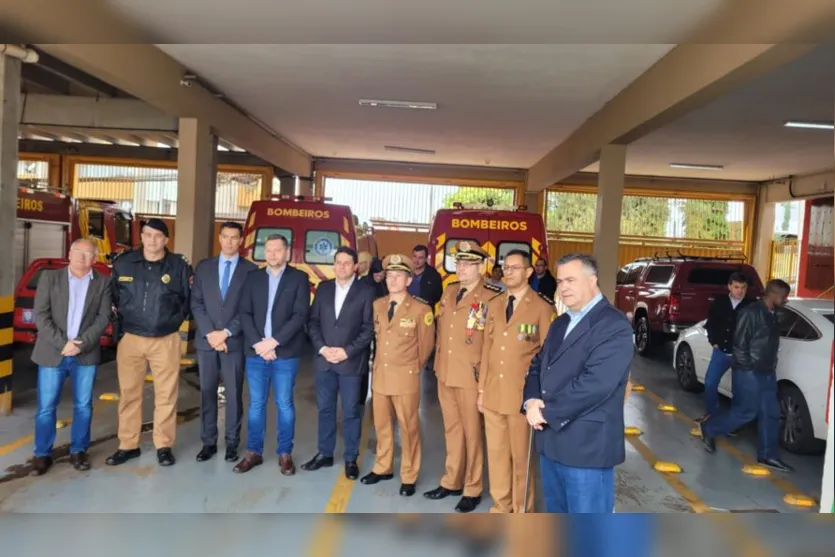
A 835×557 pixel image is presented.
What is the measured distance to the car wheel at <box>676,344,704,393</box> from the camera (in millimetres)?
8320

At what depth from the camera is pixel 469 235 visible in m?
8.77

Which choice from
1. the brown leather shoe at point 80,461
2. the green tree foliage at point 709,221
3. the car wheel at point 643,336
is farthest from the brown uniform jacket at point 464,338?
the green tree foliage at point 709,221

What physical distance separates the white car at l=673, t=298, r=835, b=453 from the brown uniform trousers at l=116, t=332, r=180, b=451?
525cm

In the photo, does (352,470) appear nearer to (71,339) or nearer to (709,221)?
(71,339)

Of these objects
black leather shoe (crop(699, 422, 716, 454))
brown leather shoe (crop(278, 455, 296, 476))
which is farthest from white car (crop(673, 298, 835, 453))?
brown leather shoe (crop(278, 455, 296, 476))

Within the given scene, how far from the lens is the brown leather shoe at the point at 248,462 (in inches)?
185

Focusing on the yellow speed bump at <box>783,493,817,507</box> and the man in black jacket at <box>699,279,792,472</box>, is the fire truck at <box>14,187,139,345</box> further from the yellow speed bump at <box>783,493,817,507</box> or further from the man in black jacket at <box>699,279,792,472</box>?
the yellow speed bump at <box>783,493,817,507</box>

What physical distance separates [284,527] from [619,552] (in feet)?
1.37

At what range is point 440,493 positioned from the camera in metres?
4.36

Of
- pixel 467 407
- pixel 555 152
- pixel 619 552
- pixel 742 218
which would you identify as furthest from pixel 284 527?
pixel 742 218

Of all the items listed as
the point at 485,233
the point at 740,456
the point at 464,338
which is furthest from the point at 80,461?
the point at 485,233

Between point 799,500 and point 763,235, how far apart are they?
52.8 feet

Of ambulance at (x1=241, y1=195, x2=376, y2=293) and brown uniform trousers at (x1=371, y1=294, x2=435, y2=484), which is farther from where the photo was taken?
ambulance at (x1=241, y1=195, x2=376, y2=293)
